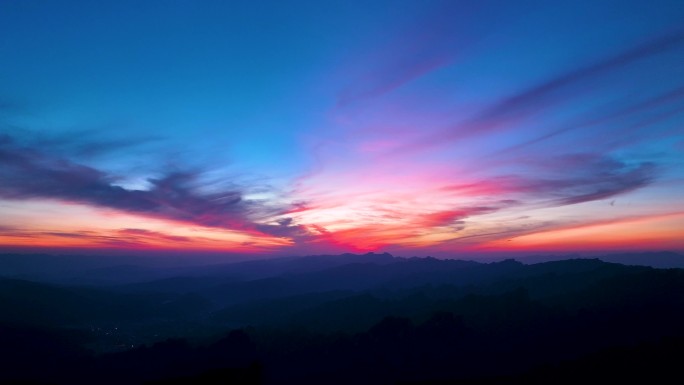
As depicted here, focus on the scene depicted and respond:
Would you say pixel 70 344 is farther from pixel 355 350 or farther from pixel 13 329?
pixel 355 350

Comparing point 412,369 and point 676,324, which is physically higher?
point 676,324

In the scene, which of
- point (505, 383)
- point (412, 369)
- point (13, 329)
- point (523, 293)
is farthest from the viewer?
point (523, 293)

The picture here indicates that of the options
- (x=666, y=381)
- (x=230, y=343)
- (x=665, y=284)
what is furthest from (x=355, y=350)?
(x=665, y=284)

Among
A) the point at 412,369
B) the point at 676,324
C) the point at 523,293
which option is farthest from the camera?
the point at 523,293

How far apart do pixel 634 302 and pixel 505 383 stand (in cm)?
8344

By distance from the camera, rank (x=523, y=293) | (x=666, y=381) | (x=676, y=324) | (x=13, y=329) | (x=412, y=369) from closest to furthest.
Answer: (x=666, y=381)
(x=676, y=324)
(x=412, y=369)
(x=13, y=329)
(x=523, y=293)

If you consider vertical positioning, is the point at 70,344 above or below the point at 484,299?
below

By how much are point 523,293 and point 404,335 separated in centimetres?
6344

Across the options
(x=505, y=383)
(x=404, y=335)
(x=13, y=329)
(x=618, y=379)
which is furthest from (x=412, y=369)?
(x=13, y=329)

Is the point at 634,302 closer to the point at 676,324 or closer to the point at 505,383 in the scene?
the point at 676,324

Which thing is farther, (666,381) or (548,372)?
(548,372)

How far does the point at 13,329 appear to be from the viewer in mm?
152250

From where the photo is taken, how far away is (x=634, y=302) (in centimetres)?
12850

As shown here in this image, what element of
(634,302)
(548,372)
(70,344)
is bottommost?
(70,344)
